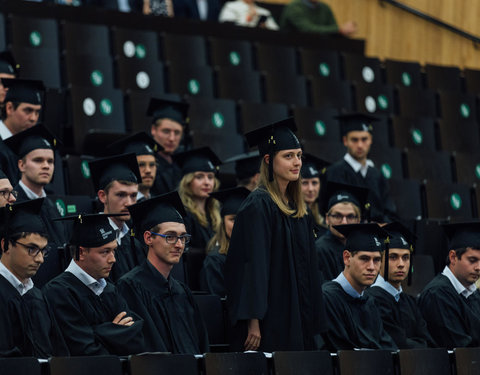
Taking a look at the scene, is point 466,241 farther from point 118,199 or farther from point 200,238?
point 118,199

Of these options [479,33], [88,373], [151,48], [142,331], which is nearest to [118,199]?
[142,331]

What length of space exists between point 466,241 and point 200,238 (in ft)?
5.05

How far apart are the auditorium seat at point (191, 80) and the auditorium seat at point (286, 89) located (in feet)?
1.75

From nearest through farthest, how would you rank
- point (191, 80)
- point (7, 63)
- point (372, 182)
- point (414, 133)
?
point (7, 63) < point (372, 182) < point (191, 80) < point (414, 133)

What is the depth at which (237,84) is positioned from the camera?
8930mm

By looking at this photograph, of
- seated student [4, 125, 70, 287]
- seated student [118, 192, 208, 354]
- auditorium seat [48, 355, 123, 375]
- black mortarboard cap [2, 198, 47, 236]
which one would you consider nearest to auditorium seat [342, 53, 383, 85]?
seated student [4, 125, 70, 287]

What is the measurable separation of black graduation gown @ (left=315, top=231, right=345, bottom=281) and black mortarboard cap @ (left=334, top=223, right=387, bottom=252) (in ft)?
1.32

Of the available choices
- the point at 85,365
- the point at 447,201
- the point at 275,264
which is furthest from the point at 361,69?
the point at 85,365

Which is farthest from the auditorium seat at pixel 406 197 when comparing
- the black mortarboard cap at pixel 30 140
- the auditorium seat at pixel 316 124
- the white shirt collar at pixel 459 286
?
→ the black mortarboard cap at pixel 30 140

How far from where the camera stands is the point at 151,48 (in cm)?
886

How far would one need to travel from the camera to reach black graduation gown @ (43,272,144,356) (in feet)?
15.5

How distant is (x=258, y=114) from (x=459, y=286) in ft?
8.80

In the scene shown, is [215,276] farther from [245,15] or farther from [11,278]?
[245,15]

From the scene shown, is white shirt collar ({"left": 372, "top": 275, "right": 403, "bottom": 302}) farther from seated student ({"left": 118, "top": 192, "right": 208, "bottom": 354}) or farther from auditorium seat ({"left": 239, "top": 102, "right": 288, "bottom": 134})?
auditorium seat ({"left": 239, "top": 102, "right": 288, "bottom": 134})
